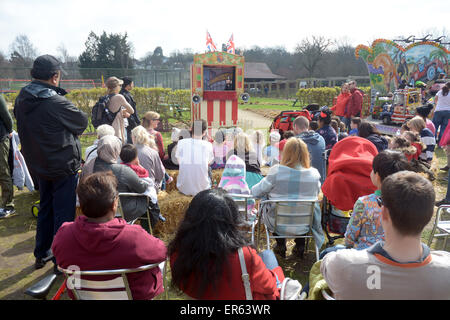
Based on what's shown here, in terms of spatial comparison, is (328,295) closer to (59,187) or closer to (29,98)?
(59,187)

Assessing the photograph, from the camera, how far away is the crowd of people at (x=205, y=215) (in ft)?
4.58

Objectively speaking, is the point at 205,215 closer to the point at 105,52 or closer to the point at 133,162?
the point at 133,162

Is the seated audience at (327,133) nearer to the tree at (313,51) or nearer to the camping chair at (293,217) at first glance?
the camping chair at (293,217)

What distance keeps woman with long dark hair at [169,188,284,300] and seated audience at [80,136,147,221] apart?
157 centimetres

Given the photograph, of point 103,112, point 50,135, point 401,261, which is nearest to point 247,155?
point 50,135

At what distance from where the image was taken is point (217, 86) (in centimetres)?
1093

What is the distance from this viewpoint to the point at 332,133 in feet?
18.8

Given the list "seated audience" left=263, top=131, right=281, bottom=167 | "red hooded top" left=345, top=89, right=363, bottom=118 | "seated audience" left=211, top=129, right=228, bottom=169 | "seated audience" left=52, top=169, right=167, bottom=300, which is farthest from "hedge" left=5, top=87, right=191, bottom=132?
"seated audience" left=52, top=169, right=167, bottom=300

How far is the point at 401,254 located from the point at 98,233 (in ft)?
4.99

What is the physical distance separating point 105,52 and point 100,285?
34966mm

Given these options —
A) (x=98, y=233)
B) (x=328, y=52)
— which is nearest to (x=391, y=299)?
(x=98, y=233)

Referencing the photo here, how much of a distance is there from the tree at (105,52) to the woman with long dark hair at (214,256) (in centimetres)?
3404

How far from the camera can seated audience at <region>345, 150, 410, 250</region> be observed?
2217mm

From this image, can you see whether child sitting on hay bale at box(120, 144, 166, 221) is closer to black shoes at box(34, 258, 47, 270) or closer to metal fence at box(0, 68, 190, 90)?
black shoes at box(34, 258, 47, 270)
